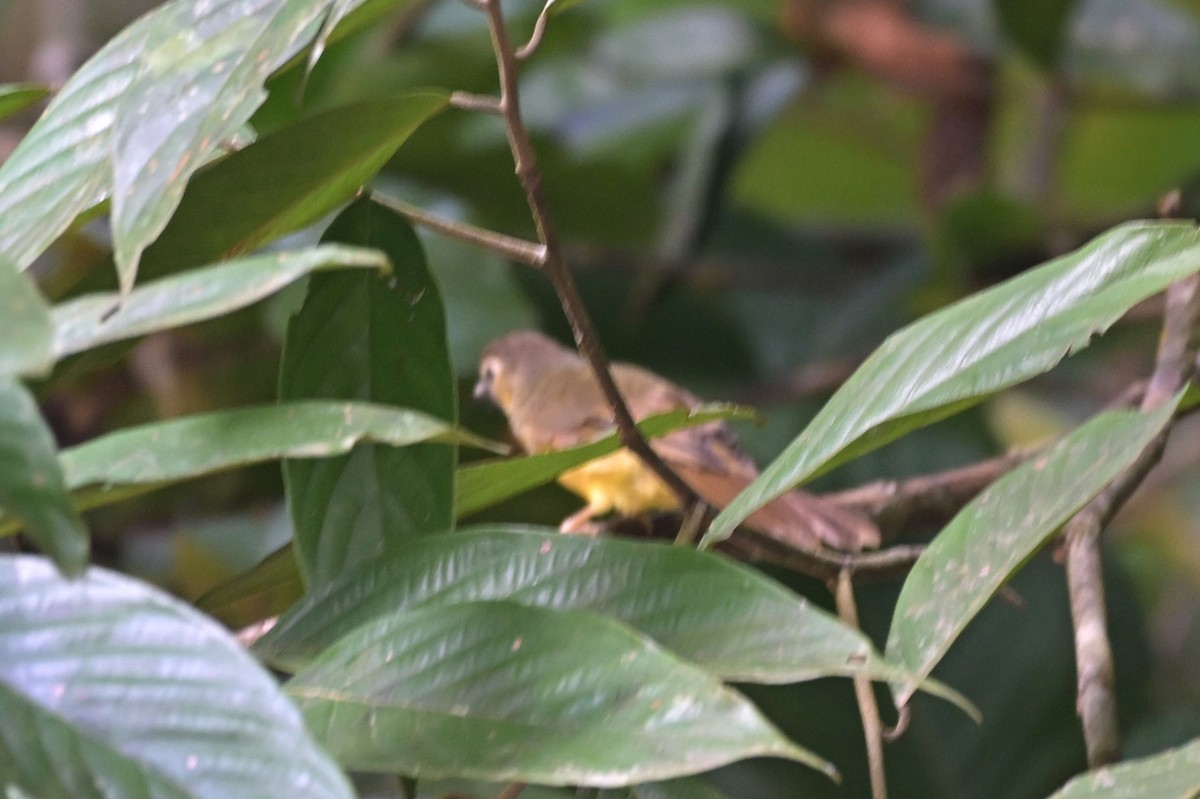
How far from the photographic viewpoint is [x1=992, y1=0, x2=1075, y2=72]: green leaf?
213cm

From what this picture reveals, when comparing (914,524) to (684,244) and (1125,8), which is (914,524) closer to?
(684,244)

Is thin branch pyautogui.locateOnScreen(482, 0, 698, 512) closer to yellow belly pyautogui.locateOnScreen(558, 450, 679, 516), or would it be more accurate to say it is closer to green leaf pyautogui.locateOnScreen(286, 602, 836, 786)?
green leaf pyautogui.locateOnScreen(286, 602, 836, 786)

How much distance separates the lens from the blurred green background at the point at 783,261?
1917mm

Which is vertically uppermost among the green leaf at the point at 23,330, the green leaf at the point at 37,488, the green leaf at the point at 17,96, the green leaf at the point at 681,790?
the green leaf at the point at 17,96

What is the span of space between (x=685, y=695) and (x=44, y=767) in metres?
0.31

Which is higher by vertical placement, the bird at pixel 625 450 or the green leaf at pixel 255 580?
the green leaf at pixel 255 580

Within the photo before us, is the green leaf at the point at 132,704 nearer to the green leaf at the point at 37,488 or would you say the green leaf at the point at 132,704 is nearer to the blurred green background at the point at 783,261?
the green leaf at the point at 37,488

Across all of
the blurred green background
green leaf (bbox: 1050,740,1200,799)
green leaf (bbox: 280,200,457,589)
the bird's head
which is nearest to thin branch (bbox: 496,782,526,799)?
green leaf (bbox: 280,200,457,589)

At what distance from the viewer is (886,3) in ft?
8.64

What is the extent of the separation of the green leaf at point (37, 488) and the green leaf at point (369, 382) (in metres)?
0.36

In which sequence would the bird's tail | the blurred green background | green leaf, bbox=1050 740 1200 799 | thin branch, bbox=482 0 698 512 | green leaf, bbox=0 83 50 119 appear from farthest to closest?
the blurred green background → the bird's tail → green leaf, bbox=0 83 50 119 → thin branch, bbox=482 0 698 512 → green leaf, bbox=1050 740 1200 799

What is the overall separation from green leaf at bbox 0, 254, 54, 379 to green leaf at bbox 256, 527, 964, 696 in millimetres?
294

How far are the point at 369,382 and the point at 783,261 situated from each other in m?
2.19

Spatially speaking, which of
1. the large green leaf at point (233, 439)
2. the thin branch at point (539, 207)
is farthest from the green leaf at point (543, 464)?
the large green leaf at point (233, 439)
